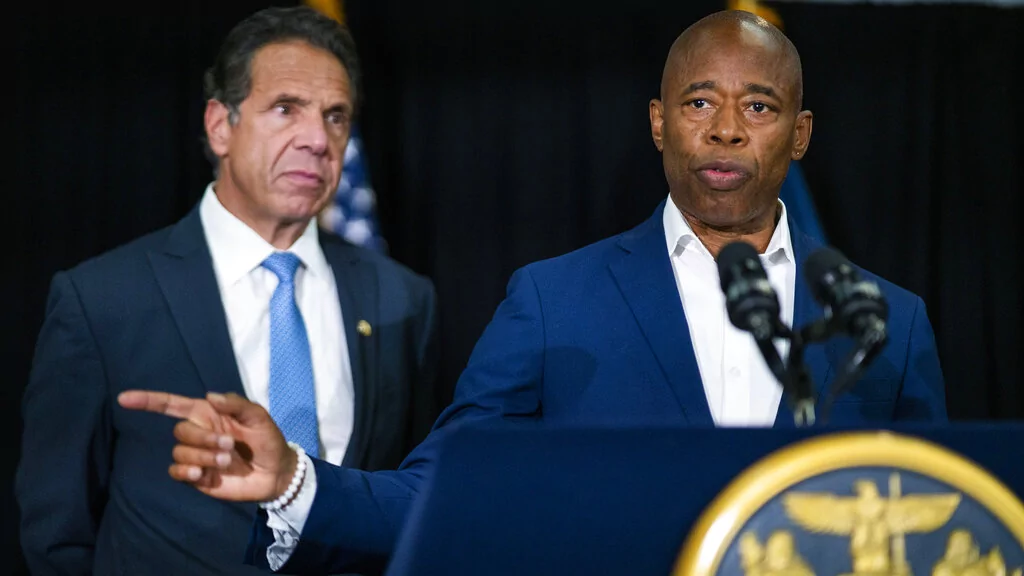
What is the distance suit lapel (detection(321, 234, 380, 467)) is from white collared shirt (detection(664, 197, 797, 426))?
745 millimetres

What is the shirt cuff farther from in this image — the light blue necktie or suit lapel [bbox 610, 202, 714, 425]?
the light blue necktie

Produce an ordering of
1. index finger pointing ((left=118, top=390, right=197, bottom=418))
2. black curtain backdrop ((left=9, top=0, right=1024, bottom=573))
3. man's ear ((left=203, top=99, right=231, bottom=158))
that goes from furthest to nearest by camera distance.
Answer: black curtain backdrop ((left=9, top=0, right=1024, bottom=573)) < man's ear ((left=203, top=99, right=231, bottom=158)) < index finger pointing ((left=118, top=390, right=197, bottom=418))

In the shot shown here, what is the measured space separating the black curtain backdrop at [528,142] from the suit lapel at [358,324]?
80 centimetres

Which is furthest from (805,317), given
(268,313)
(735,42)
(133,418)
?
(133,418)

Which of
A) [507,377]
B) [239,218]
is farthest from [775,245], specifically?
[239,218]

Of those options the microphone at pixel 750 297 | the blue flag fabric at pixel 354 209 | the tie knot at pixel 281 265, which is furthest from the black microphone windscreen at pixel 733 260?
the blue flag fabric at pixel 354 209

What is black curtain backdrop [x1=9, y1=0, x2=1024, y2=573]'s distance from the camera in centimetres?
322

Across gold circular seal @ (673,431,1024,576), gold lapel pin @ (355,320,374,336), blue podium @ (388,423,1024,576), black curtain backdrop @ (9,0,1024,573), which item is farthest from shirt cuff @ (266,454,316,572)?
black curtain backdrop @ (9,0,1024,573)

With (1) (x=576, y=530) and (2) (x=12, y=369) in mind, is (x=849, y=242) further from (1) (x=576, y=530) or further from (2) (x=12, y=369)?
(1) (x=576, y=530)

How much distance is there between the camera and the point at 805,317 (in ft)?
5.88

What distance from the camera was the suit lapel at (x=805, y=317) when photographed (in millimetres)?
1697

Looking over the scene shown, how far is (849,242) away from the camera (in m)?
3.51

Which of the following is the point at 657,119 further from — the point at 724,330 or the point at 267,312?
the point at 267,312

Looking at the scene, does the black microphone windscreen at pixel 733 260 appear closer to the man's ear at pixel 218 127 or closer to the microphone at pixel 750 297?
the microphone at pixel 750 297
